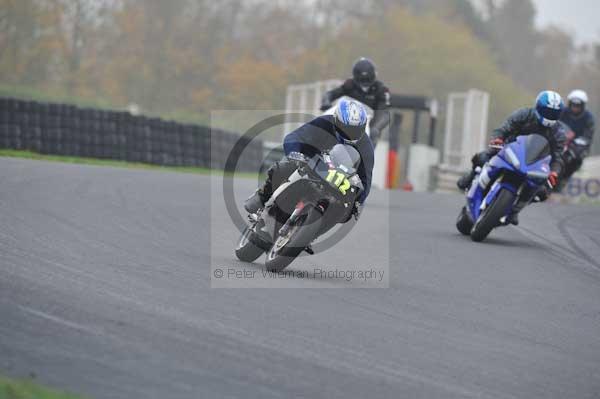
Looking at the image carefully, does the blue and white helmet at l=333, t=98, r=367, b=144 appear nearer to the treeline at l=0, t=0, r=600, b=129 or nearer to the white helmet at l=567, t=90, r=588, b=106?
the white helmet at l=567, t=90, r=588, b=106

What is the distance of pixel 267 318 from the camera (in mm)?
5648

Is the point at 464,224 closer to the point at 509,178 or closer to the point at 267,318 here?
the point at 509,178

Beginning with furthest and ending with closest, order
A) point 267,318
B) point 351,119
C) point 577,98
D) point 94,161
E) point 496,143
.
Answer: point 94,161 → point 577,98 → point 496,143 → point 351,119 → point 267,318

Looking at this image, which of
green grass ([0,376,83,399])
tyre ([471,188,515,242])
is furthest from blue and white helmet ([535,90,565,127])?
green grass ([0,376,83,399])

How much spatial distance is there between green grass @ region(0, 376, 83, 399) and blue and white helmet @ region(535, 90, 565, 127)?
8.44 metres

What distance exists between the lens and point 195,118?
2149 inches

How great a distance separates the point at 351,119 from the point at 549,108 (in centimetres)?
440

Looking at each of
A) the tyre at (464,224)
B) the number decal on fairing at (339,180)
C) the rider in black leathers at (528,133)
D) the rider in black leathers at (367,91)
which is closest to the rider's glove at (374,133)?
the rider in black leathers at (367,91)

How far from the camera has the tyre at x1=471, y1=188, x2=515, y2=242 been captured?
11.1 m

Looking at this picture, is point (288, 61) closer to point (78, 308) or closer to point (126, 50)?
point (126, 50)

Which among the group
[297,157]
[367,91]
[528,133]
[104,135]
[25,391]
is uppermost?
[367,91]

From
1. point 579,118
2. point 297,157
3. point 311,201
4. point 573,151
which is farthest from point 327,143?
point 579,118

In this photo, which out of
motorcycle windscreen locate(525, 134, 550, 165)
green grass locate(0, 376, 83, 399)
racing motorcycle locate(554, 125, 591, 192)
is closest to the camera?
green grass locate(0, 376, 83, 399)

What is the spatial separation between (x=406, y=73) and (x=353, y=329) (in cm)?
6309
